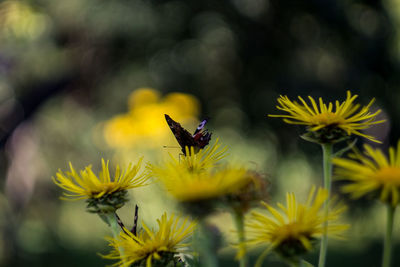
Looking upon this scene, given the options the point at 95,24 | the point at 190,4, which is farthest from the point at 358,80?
the point at 95,24

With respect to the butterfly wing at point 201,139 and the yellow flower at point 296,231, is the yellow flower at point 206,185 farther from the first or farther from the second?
the butterfly wing at point 201,139

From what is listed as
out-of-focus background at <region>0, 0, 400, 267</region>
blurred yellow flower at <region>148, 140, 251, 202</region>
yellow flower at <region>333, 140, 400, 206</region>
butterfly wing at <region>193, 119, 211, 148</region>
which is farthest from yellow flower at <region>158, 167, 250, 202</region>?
out-of-focus background at <region>0, 0, 400, 267</region>

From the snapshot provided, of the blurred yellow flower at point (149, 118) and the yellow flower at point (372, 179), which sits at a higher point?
the blurred yellow flower at point (149, 118)

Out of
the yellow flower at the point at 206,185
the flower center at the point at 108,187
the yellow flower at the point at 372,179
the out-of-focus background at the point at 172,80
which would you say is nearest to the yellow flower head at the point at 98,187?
the flower center at the point at 108,187

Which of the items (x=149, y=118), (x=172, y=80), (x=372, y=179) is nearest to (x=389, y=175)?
(x=372, y=179)

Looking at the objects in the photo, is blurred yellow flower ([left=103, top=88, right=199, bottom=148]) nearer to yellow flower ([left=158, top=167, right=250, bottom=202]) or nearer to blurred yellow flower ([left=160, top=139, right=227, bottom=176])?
blurred yellow flower ([left=160, top=139, right=227, bottom=176])

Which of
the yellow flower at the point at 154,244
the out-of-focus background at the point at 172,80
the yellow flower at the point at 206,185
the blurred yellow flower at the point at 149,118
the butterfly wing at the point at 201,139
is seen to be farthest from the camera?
the out-of-focus background at the point at 172,80

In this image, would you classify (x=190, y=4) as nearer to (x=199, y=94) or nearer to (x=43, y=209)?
(x=199, y=94)
